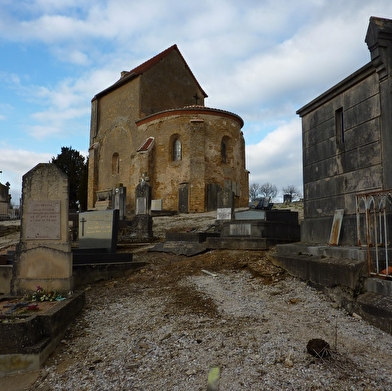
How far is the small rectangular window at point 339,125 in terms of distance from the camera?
6375mm

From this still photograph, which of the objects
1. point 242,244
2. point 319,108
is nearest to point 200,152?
point 242,244

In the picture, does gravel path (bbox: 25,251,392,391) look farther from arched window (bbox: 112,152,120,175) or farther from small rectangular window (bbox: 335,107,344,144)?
arched window (bbox: 112,152,120,175)

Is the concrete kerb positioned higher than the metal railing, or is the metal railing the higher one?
the metal railing

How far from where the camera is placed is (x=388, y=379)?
2.89 m

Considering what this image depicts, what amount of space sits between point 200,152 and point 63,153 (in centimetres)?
2401

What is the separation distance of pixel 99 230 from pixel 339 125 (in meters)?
6.54

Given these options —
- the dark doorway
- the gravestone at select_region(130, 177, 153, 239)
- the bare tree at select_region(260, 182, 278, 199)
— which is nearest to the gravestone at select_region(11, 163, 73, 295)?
the gravestone at select_region(130, 177, 153, 239)

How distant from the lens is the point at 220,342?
12.2 ft

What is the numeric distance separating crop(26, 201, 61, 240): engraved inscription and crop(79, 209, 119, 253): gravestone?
378cm

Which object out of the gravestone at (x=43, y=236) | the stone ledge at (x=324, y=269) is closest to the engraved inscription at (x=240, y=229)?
the stone ledge at (x=324, y=269)

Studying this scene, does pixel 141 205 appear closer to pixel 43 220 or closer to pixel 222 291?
pixel 43 220

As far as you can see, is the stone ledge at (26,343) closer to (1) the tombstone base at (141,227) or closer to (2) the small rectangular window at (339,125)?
(2) the small rectangular window at (339,125)

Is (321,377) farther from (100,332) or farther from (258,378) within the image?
(100,332)

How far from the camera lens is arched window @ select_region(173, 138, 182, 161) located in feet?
82.2
